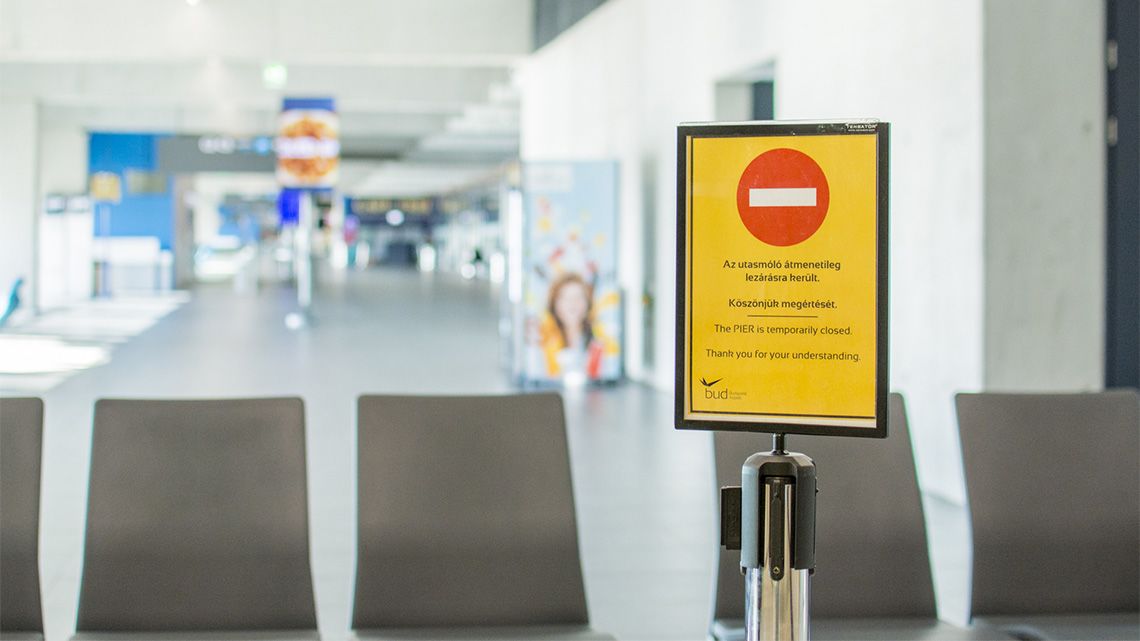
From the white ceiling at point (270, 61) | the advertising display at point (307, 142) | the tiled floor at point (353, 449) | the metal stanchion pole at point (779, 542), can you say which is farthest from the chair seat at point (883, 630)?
the advertising display at point (307, 142)

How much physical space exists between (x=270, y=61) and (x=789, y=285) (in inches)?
581

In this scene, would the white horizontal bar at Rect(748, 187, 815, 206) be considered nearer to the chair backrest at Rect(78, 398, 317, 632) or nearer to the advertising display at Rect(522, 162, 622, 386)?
the chair backrest at Rect(78, 398, 317, 632)

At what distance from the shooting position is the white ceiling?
13.1 meters

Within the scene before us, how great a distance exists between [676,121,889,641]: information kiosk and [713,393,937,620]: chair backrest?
104 cm

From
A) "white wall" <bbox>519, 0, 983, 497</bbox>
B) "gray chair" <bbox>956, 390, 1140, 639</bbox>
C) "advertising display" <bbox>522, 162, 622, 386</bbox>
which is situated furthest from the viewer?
"advertising display" <bbox>522, 162, 622, 386</bbox>

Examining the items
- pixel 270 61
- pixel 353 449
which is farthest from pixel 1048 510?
pixel 270 61

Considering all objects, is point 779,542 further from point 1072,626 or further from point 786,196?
point 1072,626

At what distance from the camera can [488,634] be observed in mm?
2326

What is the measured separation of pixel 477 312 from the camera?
66.4 ft

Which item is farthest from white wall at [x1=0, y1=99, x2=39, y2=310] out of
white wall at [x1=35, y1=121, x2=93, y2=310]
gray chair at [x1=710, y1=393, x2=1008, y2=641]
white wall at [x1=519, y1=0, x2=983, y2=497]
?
gray chair at [x1=710, y1=393, x2=1008, y2=641]

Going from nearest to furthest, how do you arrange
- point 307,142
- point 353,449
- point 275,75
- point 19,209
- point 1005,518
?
point 1005,518 → point 353,449 → point 275,75 → point 307,142 → point 19,209

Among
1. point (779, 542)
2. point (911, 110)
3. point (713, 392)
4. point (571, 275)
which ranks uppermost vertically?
point (911, 110)

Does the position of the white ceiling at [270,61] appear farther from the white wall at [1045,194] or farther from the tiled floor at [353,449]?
the white wall at [1045,194]

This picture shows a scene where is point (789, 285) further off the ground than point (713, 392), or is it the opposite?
point (789, 285)
